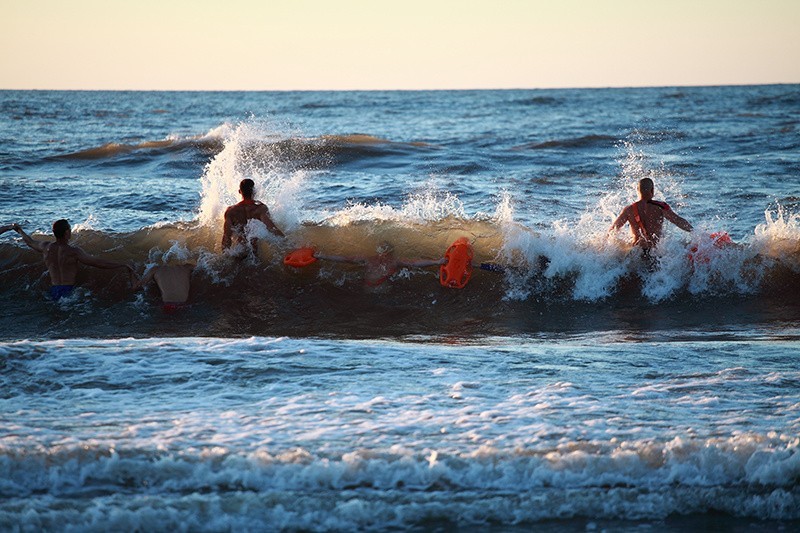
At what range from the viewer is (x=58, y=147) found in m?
24.6

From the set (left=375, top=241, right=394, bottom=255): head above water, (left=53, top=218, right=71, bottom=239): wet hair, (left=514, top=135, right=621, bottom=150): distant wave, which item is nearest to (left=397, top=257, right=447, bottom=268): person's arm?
(left=375, top=241, right=394, bottom=255): head above water

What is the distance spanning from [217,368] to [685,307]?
5983mm

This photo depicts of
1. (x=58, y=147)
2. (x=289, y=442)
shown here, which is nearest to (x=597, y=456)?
(x=289, y=442)

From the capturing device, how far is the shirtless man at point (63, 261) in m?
10.3

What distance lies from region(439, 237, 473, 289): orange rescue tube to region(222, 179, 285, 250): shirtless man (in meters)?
2.26

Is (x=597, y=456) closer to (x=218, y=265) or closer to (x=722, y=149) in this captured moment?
(x=218, y=265)

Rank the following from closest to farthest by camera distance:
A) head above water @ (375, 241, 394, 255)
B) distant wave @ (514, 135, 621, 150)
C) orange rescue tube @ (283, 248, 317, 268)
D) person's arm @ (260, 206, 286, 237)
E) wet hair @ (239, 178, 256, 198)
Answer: orange rescue tube @ (283, 248, 317, 268) → wet hair @ (239, 178, 256, 198) → person's arm @ (260, 206, 286, 237) → head above water @ (375, 241, 394, 255) → distant wave @ (514, 135, 621, 150)

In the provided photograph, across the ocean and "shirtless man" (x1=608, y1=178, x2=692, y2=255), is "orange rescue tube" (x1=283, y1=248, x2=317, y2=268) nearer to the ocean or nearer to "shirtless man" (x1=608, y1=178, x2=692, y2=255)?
the ocean

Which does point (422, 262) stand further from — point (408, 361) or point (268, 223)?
point (408, 361)

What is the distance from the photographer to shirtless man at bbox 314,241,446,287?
36.5 ft

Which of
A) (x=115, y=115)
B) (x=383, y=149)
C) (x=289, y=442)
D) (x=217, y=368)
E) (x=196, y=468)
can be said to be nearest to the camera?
(x=196, y=468)

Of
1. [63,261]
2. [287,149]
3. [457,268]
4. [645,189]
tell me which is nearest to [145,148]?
[287,149]

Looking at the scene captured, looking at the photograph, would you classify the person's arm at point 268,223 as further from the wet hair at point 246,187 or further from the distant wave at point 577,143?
the distant wave at point 577,143

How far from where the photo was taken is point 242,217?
11477mm
